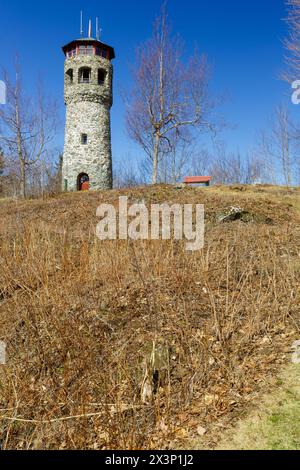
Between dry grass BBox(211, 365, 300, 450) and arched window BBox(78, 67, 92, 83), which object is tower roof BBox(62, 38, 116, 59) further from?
dry grass BBox(211, 365, 300, 450)

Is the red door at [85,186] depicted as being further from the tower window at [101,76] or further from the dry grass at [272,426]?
the dry grass at [272,426]

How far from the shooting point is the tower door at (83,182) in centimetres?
2073

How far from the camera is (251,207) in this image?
939 cm

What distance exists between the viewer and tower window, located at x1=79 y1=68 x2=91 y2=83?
20172mm

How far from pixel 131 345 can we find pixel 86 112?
1967cm

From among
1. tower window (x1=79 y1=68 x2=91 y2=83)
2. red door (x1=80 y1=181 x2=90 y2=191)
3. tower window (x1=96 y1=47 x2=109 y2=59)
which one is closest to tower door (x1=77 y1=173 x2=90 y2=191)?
red door (x1=80 y1=181 x2=90 y2=191)

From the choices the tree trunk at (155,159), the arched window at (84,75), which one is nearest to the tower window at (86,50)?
the arched window at (84,75)

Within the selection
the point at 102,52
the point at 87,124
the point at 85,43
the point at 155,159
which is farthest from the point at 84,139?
the point at 85,43

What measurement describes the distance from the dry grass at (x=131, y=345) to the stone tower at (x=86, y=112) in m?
15.9

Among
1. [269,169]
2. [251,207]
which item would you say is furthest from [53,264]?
[269,169]

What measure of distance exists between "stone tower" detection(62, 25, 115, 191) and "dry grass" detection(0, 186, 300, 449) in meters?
15.9

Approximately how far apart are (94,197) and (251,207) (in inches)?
250

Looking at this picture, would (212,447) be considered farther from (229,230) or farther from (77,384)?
(229,230)

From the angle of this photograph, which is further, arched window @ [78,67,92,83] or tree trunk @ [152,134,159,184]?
arched window @ [78,67,92,83]
